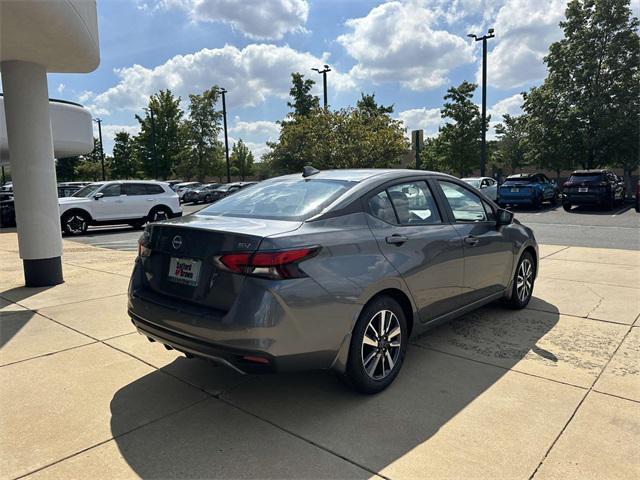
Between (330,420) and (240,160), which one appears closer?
(330,420)

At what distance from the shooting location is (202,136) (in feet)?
157

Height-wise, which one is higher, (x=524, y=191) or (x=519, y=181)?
(x=519, y=181)

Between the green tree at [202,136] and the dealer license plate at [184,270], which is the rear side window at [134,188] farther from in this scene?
the green tree at [202,136]

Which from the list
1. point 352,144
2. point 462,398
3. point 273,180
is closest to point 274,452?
point 462,398

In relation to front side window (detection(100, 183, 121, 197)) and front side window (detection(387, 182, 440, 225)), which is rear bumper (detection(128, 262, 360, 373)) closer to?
front side window (detection(387, 182, 440, 225))

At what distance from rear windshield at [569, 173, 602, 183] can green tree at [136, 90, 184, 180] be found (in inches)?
1365

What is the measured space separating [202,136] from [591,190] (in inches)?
1460

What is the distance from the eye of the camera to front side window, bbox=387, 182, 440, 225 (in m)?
3.85

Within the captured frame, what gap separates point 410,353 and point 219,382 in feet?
5.38

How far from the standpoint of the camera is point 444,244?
404 cm

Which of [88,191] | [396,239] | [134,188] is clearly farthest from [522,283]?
[88,191]

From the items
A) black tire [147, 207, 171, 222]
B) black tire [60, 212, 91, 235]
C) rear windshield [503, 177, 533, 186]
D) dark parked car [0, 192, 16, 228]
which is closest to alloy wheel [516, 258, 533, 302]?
black tire [147, 207, 171, 222]

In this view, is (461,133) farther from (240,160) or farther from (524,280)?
(240,160)

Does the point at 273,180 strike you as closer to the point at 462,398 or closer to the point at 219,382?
the point at 219,382
